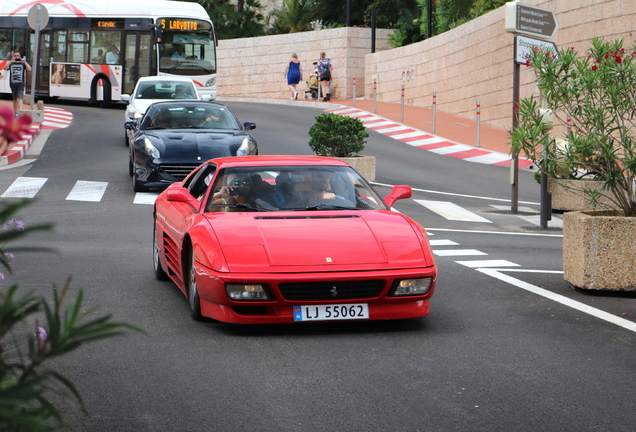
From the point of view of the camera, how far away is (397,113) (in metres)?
35.9

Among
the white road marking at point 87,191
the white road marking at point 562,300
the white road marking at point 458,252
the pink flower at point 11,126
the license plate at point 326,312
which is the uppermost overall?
the pink flower at point 11,126

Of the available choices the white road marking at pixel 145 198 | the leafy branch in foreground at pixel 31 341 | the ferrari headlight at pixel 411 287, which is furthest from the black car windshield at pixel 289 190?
the white road marking at pixel 145 198

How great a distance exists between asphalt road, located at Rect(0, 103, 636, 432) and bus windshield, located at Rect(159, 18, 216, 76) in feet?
73.8

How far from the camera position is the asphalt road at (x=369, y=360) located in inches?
195

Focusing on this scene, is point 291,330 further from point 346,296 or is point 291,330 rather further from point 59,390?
point 59,390

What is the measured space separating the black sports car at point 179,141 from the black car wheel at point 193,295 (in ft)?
27.3

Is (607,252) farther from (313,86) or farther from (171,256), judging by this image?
(313,86)

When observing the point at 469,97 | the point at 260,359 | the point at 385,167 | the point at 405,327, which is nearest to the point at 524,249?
the point at 405,327

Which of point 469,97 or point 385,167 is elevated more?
point 469,97

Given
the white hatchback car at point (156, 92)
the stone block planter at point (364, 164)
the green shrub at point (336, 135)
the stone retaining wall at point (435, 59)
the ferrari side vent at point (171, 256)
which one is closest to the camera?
the ferrari side vent at point (171, 256)

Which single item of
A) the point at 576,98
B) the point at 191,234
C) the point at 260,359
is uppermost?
the point at 576,98

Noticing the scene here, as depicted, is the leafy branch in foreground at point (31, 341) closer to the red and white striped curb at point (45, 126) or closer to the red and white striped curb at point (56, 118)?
the red and white striped curb at point (45, 126)

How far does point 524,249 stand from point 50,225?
10.9m

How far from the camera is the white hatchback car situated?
2291 centimetres
